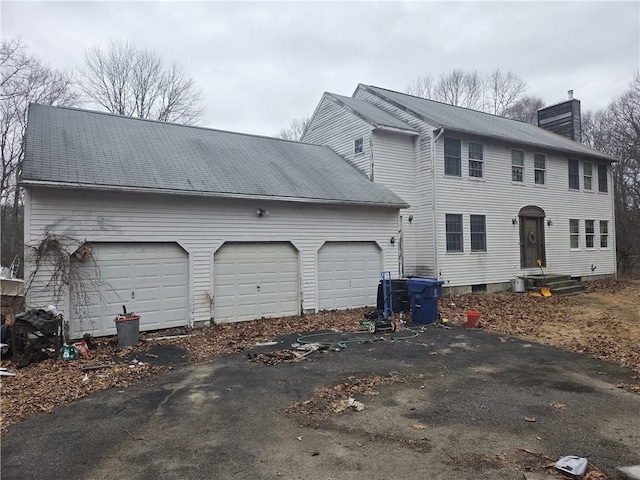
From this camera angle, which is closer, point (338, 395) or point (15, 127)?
point (338, 395)

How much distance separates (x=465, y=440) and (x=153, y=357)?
574cm

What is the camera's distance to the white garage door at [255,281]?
33.5ft

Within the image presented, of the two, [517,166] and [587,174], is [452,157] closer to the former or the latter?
[517,166]

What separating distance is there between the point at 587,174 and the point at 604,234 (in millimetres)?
3268

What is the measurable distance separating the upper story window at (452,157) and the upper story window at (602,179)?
9659mm

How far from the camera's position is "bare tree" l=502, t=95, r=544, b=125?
3291 cm

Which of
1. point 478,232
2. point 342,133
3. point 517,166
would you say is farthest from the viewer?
point 517,166

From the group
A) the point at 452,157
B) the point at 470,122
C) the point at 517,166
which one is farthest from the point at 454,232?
the point at 470,122

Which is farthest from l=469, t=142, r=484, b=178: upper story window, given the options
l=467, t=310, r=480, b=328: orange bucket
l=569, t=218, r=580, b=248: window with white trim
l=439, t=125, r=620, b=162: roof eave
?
l=467, t=310, r=480, b=328: orange bucket

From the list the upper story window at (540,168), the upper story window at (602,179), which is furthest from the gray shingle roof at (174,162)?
the upper story window at (602,179)

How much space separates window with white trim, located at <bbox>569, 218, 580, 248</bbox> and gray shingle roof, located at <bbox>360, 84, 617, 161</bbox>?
10.4 feet

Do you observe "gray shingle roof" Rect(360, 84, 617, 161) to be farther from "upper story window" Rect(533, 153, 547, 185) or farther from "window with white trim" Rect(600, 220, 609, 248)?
"window with white trim" Rect(600, 220, 609, 248)

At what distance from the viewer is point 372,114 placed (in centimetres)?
1543

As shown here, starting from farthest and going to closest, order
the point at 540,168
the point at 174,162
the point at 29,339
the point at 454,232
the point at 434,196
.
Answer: the point at 540,168
the point at 454,232
the point at 434,196
the point at 174,162
the point at 29,339
